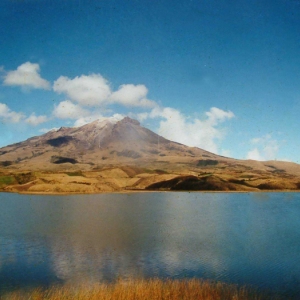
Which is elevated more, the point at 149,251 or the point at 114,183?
the point at 114,183

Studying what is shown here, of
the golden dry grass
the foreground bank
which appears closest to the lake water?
the golden dry grass

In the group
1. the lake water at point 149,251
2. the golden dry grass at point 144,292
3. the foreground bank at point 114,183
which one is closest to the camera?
the golden dry grass at point 144,292

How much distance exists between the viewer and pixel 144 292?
1952 centimetres

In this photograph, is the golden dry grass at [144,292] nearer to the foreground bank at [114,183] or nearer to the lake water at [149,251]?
the lake water at [149,251]

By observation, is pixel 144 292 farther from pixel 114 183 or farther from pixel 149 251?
pixel 114 183

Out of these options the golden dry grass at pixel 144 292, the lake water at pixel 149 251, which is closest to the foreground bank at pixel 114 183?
the lake water at pixel 149 251

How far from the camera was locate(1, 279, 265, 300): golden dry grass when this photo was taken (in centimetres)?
1897

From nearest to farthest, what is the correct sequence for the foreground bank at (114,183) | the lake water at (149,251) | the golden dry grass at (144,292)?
the golden dry grass at (144,292)
the lake water at (149,251)
the foreground bank at (114,183)

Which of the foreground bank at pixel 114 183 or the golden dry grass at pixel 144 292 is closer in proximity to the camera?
the golden dry grass at pixel 144 292

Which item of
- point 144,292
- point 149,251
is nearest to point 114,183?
point 149,251

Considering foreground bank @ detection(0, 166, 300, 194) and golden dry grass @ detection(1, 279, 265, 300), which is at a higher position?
foreground bank @ detection(0, 166, 300, 194)

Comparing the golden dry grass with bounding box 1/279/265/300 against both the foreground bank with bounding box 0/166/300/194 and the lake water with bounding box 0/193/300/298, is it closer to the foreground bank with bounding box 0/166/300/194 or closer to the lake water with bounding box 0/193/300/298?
the lake water with bounding box 0/193/300/298

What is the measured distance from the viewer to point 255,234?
135 feet

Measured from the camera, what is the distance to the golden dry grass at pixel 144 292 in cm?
1897
